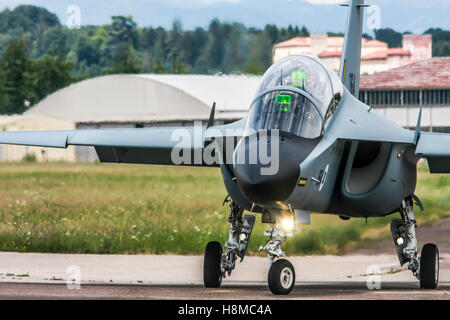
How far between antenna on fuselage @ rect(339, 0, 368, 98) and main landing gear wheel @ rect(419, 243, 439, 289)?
347cm

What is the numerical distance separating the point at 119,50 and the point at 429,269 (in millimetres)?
79578

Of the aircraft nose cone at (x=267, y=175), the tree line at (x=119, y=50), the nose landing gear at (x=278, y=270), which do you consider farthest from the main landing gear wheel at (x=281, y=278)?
the tree line at (x=119, y=50)

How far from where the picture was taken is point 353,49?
18578 millimetres

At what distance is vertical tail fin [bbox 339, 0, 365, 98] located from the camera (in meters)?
18.0

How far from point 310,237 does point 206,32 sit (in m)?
21.4

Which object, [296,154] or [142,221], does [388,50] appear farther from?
[296,154]

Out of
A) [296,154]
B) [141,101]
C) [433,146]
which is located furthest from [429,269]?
[141,101]

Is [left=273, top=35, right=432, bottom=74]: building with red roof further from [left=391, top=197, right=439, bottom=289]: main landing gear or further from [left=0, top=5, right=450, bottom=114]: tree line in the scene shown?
[left=391, top=197, right=439, bottom=289]: main landing gear

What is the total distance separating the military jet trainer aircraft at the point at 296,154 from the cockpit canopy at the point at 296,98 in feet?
0.05

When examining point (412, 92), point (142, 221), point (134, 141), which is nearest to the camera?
point (134, 141)

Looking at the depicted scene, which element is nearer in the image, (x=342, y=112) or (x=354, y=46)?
(x=342, y=112)
